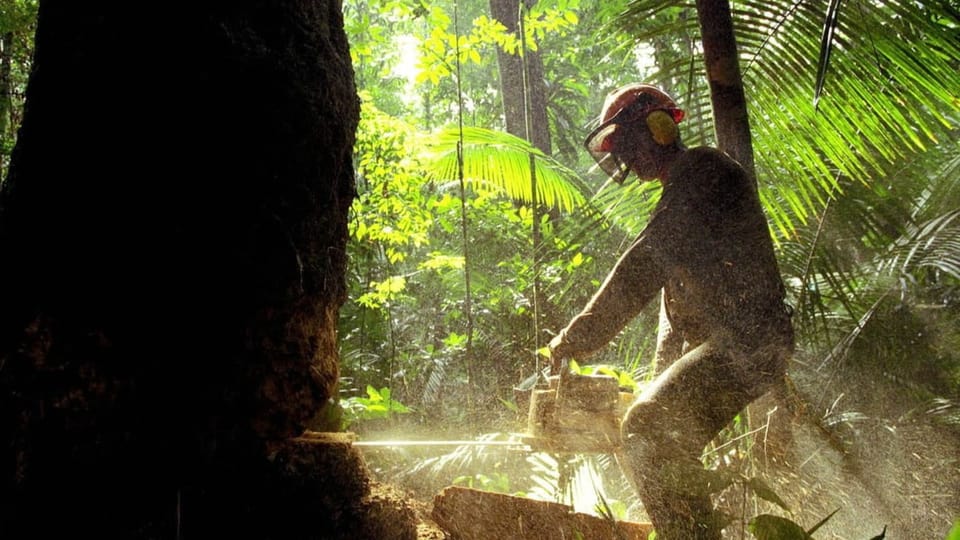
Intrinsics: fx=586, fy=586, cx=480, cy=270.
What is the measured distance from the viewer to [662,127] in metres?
2.65

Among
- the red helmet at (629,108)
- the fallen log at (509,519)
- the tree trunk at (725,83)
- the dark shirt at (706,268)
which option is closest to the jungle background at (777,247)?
the fallen log at (509,519)

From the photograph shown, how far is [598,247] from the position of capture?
574 centimetres

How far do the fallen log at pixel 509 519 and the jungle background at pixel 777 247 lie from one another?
14 cm

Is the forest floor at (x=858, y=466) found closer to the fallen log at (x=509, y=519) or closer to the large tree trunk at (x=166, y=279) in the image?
the fallen log at (x=509, y=519)

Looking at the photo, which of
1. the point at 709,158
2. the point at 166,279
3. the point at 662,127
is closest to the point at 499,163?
the point at 662,127

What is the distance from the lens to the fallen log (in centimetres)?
220

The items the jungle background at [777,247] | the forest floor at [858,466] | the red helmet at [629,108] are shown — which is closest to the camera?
the red helmet at [629,108]

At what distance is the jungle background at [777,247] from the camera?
115 inches

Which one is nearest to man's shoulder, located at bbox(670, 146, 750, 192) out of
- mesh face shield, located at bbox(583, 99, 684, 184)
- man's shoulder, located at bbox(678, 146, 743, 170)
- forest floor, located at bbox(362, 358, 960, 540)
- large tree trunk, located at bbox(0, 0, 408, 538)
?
man's shoulder, located at bbox(678, 146, 743, 170)

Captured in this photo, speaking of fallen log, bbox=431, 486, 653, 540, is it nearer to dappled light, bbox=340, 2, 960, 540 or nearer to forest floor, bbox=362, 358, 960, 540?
dappled light, bbox=340, 2, 960, 540

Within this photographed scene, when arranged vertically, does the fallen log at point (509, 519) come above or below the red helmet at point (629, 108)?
below

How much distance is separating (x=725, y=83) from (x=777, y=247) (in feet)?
4.87

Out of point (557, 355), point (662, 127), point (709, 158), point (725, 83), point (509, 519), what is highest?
point (725, 83)

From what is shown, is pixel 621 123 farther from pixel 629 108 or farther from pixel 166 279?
pixel 166 279
